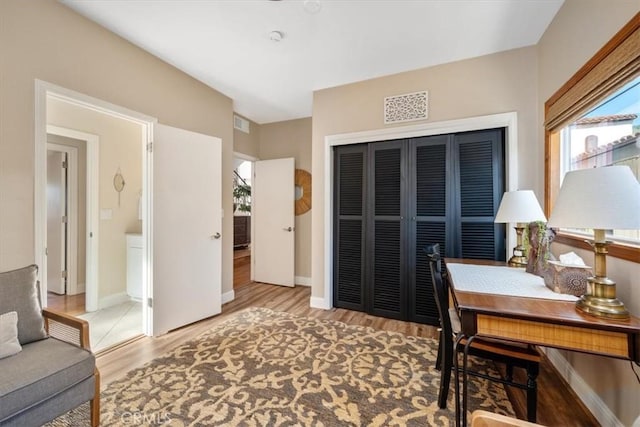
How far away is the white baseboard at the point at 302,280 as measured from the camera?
171 inches

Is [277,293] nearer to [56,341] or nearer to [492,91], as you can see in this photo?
[56,341]

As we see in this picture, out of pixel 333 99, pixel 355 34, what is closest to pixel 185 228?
pixel 333 99

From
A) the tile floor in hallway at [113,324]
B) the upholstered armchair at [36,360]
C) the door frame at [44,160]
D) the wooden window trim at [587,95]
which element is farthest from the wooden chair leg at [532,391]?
the tile floor in hallway at [113,324]

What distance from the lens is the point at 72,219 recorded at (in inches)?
140

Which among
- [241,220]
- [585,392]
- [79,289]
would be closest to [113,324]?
[79,289]

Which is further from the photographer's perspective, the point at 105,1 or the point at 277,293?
the point at 277,293

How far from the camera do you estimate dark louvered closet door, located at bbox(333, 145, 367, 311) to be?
10.5 ft

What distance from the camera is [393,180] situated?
3.00 metres

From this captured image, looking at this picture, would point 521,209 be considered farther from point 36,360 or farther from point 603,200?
point 36,360

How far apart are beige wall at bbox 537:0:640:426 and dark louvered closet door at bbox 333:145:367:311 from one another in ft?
5.77

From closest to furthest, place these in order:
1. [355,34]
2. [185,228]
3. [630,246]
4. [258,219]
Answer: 1. [630,246]
2. [355,34]
3. [185,228]
4. [258,219]

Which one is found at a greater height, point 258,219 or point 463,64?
point 463,64

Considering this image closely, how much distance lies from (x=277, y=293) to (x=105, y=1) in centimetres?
353

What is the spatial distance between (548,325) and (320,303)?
2.50 m
